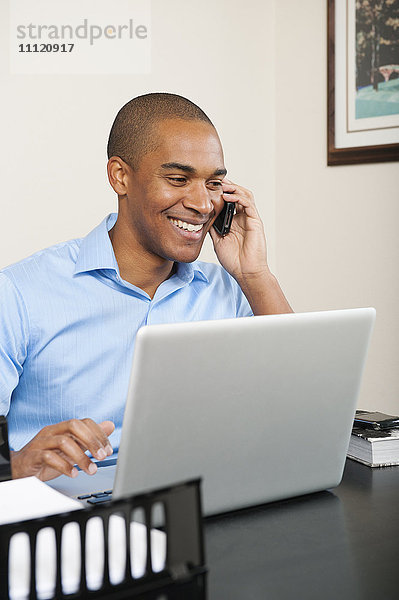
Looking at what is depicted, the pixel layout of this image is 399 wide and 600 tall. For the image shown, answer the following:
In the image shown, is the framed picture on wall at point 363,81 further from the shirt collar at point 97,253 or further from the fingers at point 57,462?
the fingers at point 57,462

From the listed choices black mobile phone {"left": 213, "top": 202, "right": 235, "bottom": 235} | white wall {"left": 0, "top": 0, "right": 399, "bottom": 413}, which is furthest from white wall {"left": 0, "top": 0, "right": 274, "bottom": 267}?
black mobile phone {"left": 213, "top": 202, "right": 235, "bottom": 235}

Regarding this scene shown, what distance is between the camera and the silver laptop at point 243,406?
803 mm

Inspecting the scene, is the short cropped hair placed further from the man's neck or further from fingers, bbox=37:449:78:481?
fingers, bbox=37:449:78:481

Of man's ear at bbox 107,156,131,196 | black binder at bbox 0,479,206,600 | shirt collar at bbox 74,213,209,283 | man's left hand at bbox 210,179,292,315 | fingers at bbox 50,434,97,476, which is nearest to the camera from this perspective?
black binder at bbox 0,479,206,600

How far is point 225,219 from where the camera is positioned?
1782 mm

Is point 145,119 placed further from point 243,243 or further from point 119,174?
point 243,243

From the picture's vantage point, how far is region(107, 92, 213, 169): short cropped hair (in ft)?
5.05

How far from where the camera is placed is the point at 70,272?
150 cm

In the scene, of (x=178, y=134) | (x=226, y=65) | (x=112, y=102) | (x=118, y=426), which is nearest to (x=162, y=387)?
(x=118, y=426)

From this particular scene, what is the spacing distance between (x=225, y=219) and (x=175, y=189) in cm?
28

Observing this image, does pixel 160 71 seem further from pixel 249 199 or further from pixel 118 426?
pixel 118 426

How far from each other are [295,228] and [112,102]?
81 cm

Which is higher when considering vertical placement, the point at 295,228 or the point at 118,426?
the point at 295,228

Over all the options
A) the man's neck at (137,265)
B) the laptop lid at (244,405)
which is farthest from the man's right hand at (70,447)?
the man's neck at (137,265)
